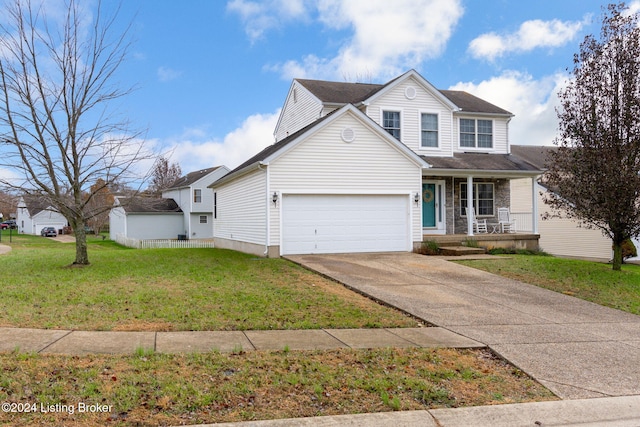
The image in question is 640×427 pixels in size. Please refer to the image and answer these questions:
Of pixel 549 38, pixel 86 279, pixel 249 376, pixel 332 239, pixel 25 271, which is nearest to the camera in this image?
pixel 249 376

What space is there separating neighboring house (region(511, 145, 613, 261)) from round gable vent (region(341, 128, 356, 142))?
38.3ft

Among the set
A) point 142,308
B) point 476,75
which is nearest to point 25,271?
point 142,308

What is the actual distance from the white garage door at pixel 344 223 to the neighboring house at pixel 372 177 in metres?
0.04

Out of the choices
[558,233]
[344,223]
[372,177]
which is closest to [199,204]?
[344,223]

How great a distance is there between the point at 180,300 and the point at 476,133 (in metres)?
18.0

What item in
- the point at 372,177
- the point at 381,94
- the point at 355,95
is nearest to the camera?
the point at 372,177

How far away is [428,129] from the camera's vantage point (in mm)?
21359

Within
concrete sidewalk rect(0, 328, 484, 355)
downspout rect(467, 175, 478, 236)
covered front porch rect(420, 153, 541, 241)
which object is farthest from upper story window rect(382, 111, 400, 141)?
concrete sidewalk rect(0, 328, 484, 355)

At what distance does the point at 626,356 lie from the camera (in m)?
6.43

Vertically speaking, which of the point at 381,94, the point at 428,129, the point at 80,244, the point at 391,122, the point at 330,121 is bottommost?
the point at 80,244

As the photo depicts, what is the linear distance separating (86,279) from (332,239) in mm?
8313

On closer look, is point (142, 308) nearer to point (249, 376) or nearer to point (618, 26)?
point (249, 376)

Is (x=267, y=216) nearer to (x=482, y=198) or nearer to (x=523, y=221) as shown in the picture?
(x=482, y=198)

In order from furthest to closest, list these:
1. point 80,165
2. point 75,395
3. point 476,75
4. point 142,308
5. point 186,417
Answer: point 476,75
point 80,165
point 142,308
point 75,395
point 186,417
